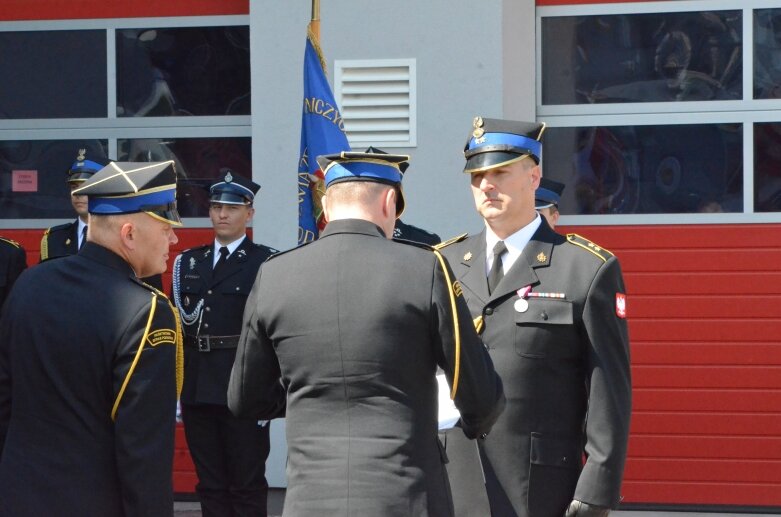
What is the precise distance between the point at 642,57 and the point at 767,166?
1.01 m

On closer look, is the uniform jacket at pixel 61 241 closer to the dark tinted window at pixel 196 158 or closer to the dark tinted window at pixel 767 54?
the dark tinted window at pixel 196 158

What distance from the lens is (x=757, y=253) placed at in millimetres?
7023

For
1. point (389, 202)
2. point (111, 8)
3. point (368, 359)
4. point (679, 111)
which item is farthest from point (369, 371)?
point (111, 8)

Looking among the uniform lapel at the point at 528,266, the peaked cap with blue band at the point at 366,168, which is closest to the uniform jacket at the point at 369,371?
the peaked cap with blue band at the point at 366,168

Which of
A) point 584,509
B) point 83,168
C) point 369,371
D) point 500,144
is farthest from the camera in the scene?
point 83,168

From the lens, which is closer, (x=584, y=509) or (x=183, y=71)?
(x=584, y=509)

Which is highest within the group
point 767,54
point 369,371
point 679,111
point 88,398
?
point 767,54

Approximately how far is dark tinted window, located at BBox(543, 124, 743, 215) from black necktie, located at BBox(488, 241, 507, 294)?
11.5 ft

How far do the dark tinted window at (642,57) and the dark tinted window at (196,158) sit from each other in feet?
6.66

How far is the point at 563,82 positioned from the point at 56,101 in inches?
136

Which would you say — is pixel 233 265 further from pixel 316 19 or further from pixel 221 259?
pixel 316 19

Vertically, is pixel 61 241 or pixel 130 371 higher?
pixel 61 241

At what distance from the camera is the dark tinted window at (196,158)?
305 inches

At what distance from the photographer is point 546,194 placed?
17.9ft
